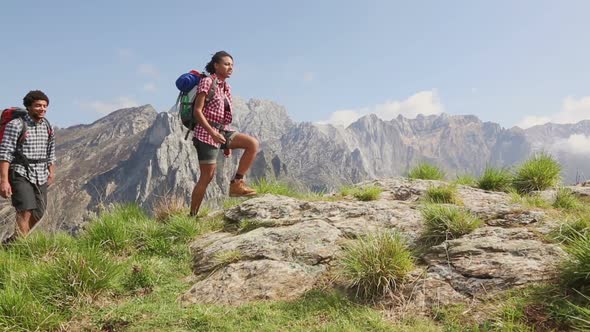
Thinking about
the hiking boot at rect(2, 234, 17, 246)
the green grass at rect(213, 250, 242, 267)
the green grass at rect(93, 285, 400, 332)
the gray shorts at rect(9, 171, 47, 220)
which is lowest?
the green grass at rect(93, 285, 400, 332)

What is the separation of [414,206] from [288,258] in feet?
10.3

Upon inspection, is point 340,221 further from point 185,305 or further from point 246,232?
point 185,305

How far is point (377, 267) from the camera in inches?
174

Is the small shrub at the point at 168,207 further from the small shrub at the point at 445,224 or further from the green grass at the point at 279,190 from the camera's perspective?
the small shrub at the point at 445,224

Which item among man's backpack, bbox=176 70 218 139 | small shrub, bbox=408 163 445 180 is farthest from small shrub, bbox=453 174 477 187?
man's backpack, bbox=176 70 218 139

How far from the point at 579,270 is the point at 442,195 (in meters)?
4.28

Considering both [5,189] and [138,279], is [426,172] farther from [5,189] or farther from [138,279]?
[5,189]

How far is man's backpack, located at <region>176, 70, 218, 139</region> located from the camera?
7.41m

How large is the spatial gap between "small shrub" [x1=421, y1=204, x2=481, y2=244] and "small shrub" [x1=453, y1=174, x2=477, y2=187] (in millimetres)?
5146

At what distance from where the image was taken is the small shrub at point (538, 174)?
928 cm

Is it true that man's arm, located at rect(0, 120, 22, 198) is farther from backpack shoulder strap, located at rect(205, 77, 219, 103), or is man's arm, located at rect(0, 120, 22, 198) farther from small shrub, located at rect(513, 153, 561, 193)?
small shrub, located at rect(513, 153, 561, 193)

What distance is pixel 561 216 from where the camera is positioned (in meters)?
6.01

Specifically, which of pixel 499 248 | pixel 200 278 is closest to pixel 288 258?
pixel 200 278

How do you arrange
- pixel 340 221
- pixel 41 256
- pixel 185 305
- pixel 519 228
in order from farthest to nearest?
1. pixel 340 221
2. pixel 41 256
3. pixel 519 228
4. pixel 185 305
